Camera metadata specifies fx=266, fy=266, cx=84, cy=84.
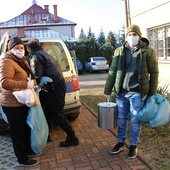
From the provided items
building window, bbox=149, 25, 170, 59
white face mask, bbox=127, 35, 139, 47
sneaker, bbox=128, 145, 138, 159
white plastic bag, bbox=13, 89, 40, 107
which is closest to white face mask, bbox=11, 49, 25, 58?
white plastic bag, bbox=13, 89, 40, 107

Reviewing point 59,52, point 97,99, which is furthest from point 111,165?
point 97,99

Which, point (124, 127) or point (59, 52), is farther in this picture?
point (59, 52)

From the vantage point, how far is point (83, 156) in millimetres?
4113

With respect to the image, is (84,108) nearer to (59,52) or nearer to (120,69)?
(59,52)

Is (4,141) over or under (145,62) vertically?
under

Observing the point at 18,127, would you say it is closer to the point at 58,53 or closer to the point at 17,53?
the point at 17,53

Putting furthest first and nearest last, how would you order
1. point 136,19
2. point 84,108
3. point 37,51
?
1. point 136,19
2. point 84,108
3. point 37,51

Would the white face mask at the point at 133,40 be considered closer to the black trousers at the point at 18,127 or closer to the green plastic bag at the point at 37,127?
the green plastic bag at the point at 37,127

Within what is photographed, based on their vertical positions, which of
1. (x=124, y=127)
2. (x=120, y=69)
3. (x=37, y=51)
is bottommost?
(x=124, y=127)

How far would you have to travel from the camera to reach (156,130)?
16.5 feet

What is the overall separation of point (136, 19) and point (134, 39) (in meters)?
7.99

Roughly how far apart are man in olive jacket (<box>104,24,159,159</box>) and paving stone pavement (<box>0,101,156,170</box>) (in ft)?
0.85

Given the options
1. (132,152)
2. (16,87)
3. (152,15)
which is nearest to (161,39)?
(152,15)

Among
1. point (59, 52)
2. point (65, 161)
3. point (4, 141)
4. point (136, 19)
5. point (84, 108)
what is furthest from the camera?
point (136, 19)
